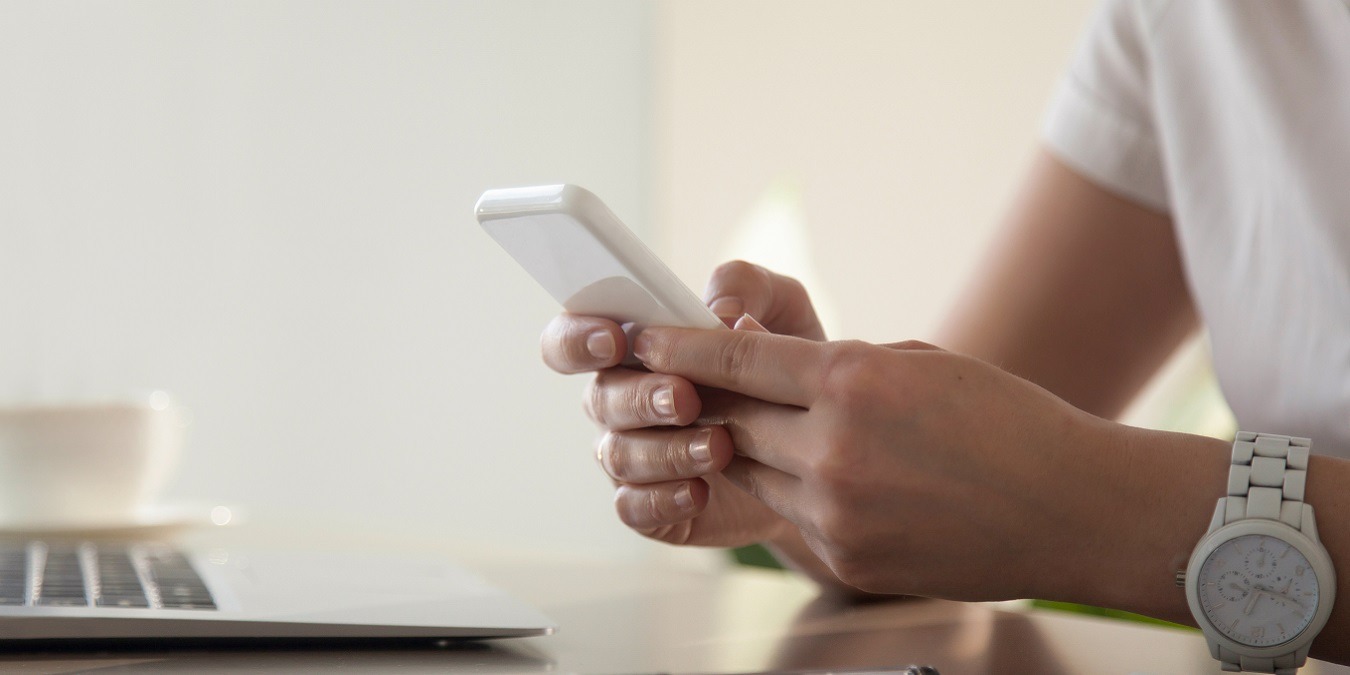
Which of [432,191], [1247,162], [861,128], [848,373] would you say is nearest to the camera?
[848,373]

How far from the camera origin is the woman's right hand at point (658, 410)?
0.49 meters

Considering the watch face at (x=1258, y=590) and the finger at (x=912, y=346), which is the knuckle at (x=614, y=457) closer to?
the finger at (x=912, y=346)

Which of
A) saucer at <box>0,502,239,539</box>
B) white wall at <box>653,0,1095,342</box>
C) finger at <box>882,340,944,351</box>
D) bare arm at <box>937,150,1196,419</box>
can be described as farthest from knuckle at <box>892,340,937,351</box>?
white wall at <box>653,0,1095,342</box>

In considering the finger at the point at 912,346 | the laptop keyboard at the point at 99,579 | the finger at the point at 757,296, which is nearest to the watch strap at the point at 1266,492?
the finger at the point at 912,346

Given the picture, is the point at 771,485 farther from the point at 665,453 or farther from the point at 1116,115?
the point at 1116,115

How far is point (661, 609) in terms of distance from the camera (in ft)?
2.08

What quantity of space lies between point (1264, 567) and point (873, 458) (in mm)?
152

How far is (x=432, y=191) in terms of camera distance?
2.56m

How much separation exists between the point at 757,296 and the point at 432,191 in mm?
2048

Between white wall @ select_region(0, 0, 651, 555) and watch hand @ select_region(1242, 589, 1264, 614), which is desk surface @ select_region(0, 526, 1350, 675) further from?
white wall @ select_region(0, 0, 651, 555)

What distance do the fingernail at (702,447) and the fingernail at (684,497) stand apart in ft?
0.13

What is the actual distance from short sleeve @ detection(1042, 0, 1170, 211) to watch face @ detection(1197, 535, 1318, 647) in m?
0.48

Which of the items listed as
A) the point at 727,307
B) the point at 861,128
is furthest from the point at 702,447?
the point at 861,128

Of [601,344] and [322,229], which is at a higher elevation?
[322,229]
